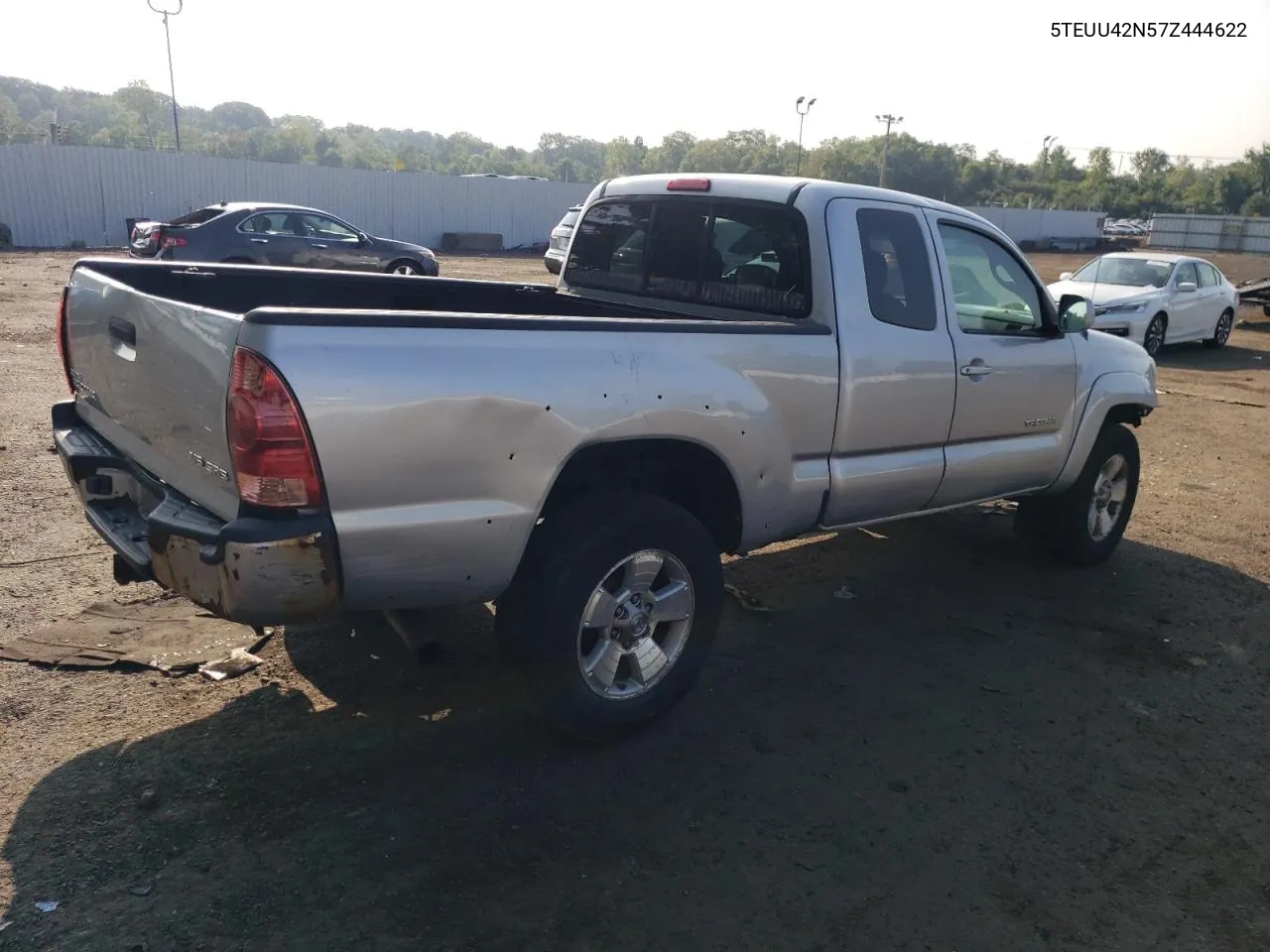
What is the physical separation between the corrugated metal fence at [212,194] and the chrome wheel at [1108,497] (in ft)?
96.2

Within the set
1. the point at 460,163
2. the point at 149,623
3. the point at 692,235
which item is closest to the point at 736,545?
the point at 692,235

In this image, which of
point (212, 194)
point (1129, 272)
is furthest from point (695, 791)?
point (212, 194)

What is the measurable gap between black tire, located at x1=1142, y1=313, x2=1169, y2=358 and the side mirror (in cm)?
1099

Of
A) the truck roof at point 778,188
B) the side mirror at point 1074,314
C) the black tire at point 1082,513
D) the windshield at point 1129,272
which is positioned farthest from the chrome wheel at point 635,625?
the windshield at point 1129,272

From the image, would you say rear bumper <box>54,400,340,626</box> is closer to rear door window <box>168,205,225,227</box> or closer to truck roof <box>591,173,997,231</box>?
truck roof <box>591,173,997,231</box>

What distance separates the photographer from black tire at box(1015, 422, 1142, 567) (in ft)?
19.2

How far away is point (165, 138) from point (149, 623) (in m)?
132

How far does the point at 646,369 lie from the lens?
11.4ft

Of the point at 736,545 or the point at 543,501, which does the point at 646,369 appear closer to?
the point at 543,501

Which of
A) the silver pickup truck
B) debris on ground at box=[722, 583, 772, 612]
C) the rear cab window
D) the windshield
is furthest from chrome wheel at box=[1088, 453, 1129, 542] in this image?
the windshield

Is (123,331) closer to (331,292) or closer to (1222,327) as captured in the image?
(331,292)

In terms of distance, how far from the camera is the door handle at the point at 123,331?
3418mm

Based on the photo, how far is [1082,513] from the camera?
5875 millimetres

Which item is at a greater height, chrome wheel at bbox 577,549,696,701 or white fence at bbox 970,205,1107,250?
white fence at bbox 970,205,1107,250
